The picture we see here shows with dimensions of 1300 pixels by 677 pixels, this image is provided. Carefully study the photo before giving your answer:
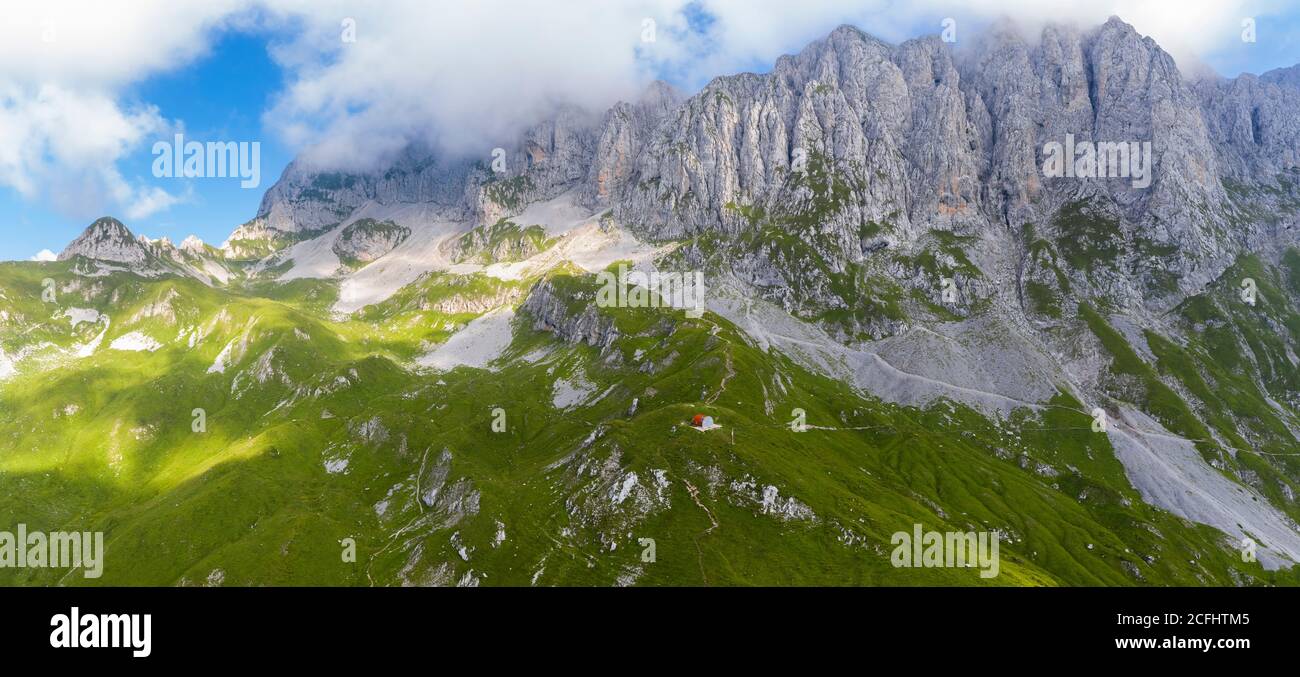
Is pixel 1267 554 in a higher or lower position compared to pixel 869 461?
lower

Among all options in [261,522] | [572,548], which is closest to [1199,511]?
[572,548]
